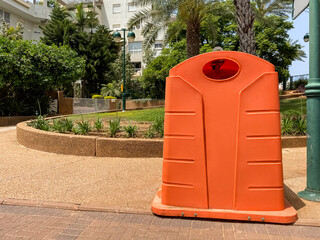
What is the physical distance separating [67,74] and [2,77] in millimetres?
3696

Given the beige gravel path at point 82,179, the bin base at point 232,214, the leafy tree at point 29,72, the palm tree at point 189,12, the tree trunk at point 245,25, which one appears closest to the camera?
the bin base at point 232,214

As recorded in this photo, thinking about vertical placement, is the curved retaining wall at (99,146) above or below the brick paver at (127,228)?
above

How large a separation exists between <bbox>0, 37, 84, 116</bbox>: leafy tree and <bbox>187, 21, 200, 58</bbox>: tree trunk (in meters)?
7.02

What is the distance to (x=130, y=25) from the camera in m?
18.0

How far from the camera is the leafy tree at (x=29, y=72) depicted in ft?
45.6

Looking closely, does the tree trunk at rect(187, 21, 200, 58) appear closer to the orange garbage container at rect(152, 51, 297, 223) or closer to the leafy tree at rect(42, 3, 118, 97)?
the orange garbage container at rect(152, 51, 297, 223)

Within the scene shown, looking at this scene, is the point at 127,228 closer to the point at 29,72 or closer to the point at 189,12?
the point at 29,72

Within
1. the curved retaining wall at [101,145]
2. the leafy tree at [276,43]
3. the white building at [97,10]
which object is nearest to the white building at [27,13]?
the white building at [97,10]

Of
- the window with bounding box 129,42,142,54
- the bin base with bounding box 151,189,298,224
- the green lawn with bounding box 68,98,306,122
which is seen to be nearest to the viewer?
the bin base with bounding box 151,189,298,224

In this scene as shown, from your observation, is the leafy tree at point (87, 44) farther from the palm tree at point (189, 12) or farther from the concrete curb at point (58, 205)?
the concrete curb at point (58, 205)

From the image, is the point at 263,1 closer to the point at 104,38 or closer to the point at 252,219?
the point at 104,38

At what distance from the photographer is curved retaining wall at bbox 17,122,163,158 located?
6.14 metres

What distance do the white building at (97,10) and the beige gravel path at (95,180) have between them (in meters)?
36.0

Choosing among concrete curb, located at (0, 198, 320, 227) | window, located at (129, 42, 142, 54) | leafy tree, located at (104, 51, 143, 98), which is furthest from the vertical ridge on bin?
window, located at (129, 42, 142, 54)
